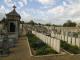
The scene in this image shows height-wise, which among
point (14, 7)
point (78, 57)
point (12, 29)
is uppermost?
point (14, 7)

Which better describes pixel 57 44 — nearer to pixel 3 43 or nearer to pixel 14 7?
pixel 3 43

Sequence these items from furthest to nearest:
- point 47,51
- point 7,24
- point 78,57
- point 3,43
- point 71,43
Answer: point 7,24
point 71,43
point 3,43
point 47,51
point 78,57

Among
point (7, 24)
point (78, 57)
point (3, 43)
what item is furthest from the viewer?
point (7, 24)

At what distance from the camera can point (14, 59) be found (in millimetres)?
9812

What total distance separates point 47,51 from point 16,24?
1419cm

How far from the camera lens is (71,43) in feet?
58.0

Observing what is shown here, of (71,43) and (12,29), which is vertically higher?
(12,29)

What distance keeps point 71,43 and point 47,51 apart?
6.24m

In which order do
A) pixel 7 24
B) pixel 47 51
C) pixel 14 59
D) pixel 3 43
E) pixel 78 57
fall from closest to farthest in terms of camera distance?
pixel 14 59 → pixel 78 57 → pixel 47 51 → pixel 3 43 → pixel 7 24

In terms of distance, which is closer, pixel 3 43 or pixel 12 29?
pixel 3 43

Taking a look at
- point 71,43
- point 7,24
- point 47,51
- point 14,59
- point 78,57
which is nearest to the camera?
point 14,59

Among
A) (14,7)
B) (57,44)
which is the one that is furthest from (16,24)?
(57,44)

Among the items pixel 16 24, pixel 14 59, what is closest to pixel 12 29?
pixel 16 24

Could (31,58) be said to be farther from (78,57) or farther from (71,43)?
(71,43)
